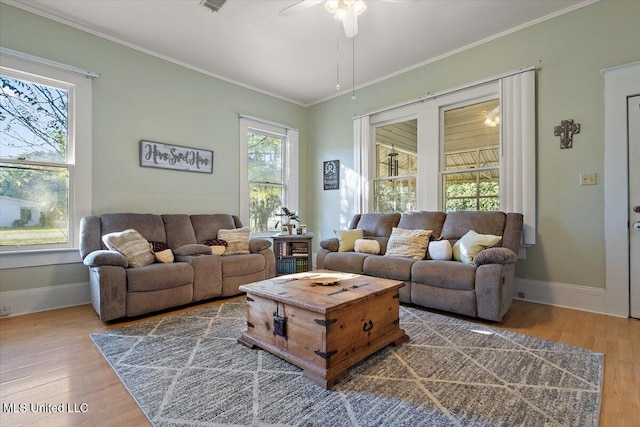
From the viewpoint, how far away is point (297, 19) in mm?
3133

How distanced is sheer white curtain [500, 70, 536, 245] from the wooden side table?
259cm

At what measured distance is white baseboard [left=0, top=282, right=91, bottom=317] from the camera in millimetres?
2887

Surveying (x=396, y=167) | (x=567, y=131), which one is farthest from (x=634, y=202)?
(x=396, y=167)

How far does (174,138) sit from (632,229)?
5.05 meters

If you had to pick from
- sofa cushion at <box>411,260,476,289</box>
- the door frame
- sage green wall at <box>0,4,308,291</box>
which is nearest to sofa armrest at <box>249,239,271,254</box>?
sage green wall at <box>0,4,308,291</box>

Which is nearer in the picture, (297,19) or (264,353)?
(264,353)

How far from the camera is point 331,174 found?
527 centimetres

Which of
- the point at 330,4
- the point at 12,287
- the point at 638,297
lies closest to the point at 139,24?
the point at 330,4

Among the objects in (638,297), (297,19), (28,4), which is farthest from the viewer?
(297,19)

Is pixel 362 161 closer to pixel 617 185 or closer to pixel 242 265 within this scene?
pixel 242 265

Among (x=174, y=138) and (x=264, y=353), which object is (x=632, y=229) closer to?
(x=264, y=353)

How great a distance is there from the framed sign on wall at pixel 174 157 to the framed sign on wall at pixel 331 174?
6.36 feet

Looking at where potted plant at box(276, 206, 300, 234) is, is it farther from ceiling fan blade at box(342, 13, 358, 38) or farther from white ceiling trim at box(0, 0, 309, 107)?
ceiling fan blade at box(342, 13, 358, 38)

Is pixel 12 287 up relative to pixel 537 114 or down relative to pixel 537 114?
down
